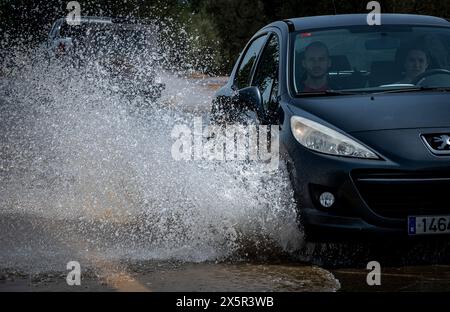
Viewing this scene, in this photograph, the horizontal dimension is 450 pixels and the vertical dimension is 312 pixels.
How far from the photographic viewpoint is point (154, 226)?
23.8 feet

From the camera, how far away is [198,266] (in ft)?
19.7

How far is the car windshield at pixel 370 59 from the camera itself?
271 inches

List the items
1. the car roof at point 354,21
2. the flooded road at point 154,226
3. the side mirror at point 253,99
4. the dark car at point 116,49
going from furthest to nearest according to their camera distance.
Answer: the dark car at point 116,49 < the car roof at point 354,21 < the side mirror at point 253,99 < the flooded road at point 154,226

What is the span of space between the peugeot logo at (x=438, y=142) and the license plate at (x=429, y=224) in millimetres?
392

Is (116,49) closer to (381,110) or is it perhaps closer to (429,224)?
(381,110)

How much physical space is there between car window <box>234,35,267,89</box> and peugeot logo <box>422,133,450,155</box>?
243cm

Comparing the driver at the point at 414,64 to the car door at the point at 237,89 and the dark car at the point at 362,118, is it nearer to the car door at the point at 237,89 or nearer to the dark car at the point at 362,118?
the dark car at the point at 362,118

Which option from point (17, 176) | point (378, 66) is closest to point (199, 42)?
point (17, 176)

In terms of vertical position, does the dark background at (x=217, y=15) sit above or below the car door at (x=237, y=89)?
above

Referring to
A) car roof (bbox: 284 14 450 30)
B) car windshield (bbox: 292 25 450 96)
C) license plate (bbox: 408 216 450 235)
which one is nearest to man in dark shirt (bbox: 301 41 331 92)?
car windshield (bbox: 292 25 450 96)

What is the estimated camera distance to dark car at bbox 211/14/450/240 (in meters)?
5.78

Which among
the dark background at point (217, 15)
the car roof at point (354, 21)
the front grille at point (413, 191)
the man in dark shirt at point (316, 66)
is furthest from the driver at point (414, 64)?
the dark background at point (217, 15)

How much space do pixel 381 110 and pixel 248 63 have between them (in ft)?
7.94

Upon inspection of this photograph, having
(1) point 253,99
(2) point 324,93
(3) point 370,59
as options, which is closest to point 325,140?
(2) point 324,93
